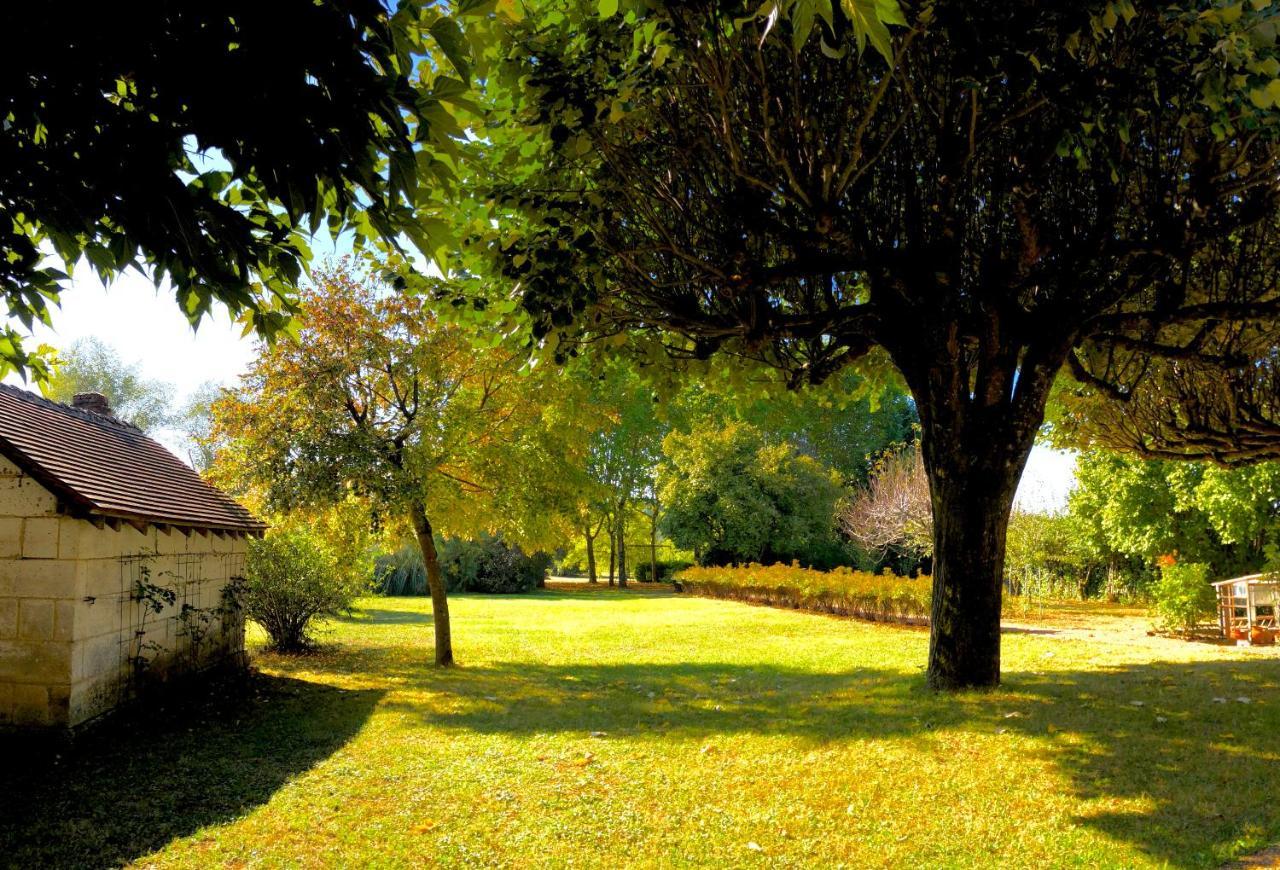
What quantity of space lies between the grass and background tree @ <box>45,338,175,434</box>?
39.9 metres

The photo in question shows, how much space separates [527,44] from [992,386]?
5.88m

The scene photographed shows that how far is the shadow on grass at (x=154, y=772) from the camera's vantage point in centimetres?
572

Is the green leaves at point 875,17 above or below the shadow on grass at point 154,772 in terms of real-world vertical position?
above

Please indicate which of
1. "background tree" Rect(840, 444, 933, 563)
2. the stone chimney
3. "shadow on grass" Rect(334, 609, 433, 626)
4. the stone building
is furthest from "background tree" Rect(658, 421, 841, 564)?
the stone building

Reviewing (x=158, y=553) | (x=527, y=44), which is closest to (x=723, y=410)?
(x=158, y=553)

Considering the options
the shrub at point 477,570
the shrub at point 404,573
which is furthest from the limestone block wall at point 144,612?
the shrub at point 477,570

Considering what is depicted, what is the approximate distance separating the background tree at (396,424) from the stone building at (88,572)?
182cm

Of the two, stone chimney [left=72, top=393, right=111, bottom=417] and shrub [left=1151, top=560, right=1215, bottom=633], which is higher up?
stone chimney [left=72, top=393, right=111, bottom=417]

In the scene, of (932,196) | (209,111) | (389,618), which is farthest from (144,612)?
(389,618)

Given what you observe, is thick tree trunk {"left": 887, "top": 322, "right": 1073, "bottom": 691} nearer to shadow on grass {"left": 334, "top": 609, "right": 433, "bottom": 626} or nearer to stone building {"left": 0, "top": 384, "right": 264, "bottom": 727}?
stone building {"left": 0, "top": 384, "right": 264, "bottom": 727}

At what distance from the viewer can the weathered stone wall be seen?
8.34 metres

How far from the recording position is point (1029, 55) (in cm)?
498

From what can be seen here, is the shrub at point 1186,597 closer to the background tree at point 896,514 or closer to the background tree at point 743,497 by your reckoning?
the background tree at point 896,514

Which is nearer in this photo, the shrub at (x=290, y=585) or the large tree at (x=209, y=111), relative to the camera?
the large tree at (x=209, y=111)
